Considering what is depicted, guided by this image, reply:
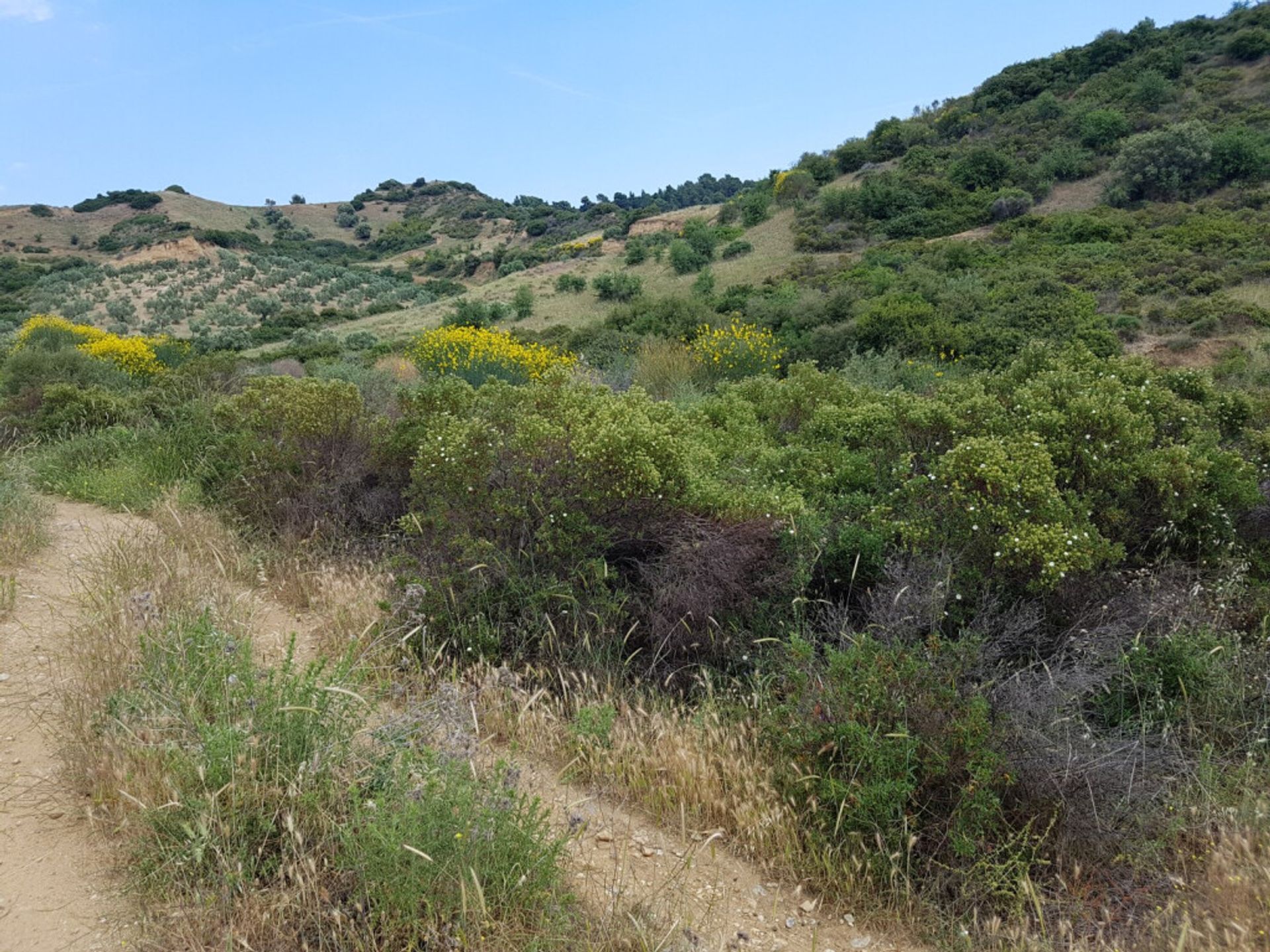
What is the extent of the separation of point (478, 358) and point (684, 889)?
30.5ft

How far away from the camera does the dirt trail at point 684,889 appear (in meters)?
2.45

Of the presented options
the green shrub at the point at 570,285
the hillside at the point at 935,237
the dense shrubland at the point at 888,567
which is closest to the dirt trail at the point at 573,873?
the dense shrubland at the point at 888,567

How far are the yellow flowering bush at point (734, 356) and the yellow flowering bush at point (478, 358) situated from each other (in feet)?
Result: 6.33

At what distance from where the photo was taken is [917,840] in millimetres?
2896

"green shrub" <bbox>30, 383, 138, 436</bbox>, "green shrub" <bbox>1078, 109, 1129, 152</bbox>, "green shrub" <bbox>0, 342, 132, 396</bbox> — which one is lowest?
"green shrub" <bbox>30, 383, 138, 436</bbox>

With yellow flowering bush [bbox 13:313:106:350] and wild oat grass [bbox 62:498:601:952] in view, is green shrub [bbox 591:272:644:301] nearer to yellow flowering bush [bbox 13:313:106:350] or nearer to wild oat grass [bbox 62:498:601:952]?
yellow flowering bush [bbox 13:313:106:350]

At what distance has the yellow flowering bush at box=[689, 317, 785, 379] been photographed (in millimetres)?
11258

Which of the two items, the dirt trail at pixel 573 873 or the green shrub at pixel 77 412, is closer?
the dirt trail at pixel 573 873

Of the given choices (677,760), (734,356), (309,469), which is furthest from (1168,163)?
(677,760)

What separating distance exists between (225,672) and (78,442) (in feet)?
20.6

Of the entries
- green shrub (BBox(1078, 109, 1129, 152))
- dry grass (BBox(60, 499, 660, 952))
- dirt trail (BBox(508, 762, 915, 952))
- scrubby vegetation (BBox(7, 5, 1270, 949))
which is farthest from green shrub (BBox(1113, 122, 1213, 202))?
dry grass (BBox(60, 499, 660, 952))

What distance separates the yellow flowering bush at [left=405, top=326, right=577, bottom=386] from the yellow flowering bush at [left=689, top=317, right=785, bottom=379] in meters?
1.93

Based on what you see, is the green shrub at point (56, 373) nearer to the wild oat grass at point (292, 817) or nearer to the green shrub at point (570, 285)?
the wild oat grass at point (292, 817)

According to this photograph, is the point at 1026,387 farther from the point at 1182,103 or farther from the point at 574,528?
the point at 1182,103
